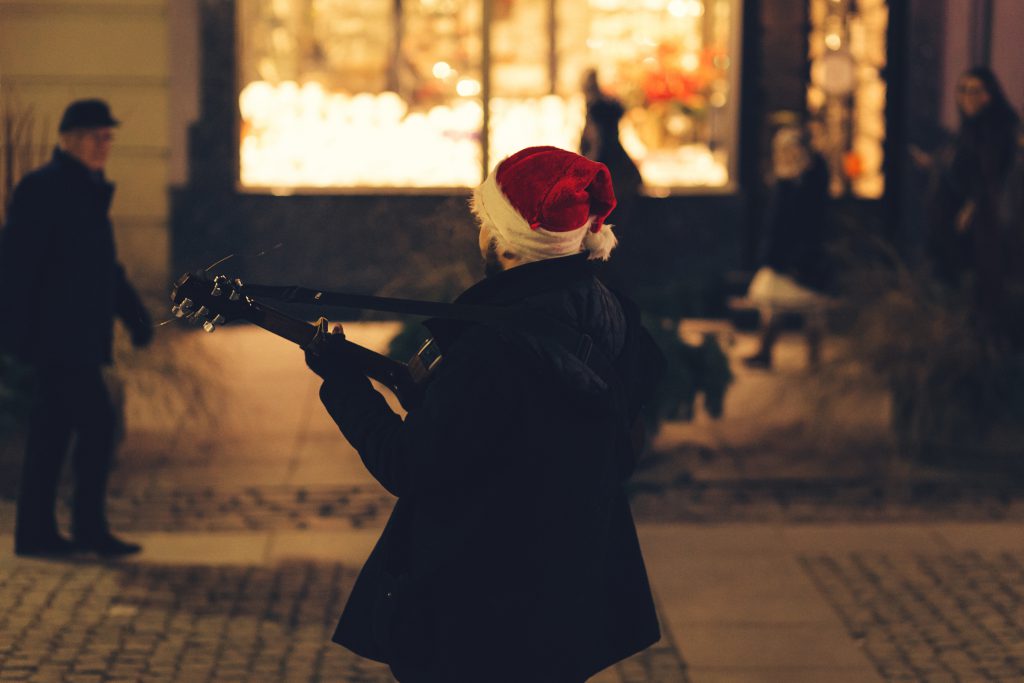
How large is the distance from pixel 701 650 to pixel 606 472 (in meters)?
2.57

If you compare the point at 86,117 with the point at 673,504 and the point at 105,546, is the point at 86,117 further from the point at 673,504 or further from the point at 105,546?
the point at 673,504

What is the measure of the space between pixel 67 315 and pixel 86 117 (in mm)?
767

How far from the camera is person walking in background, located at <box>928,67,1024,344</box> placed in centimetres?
852

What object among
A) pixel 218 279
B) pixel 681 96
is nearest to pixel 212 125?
pixel 681 96

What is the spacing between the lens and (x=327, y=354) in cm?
326

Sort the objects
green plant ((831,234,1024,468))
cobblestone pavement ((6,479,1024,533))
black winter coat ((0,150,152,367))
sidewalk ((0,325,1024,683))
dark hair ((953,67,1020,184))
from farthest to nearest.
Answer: dark hair ((953,67,1020,184))
green plant ((831,234,1024,468))
cobblestone pavement ((6,479,1024,533))
black winter coat ((0,150,152,367))
sidewalk ((0,325,1024,683))

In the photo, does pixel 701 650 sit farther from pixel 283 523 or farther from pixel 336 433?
pixel 336 433

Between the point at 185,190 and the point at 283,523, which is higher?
the point at 185,190

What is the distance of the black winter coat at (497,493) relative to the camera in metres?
3.15

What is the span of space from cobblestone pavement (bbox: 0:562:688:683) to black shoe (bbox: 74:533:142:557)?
0.12m

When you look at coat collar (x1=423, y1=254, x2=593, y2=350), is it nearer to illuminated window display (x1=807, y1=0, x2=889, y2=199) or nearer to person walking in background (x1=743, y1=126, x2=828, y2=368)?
person walking in background (x1=743, y1=126, x2=828, y2=368)

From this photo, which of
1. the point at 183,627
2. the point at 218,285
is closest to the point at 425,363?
the point at 218,285

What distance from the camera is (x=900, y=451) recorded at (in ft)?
27.5

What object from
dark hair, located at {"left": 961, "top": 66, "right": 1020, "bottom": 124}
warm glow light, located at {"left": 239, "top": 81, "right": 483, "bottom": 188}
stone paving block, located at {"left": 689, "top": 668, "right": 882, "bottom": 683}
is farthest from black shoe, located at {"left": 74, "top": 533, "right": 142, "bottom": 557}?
warm glow light, located at {"left": 239, "top": 81, "right": 483, "bottom": 188}
